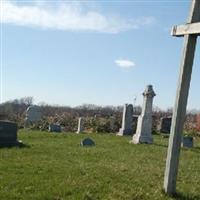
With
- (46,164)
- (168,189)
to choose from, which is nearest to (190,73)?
(168,189)

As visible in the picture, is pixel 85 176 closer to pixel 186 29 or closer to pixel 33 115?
pixel 186 29

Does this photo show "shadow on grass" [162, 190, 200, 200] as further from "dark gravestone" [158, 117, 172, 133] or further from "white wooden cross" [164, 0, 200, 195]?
"dark gravestone" [158, 117, 172, 133]

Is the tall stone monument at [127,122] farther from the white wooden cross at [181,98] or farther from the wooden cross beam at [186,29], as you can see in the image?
the white wooden cross at [181,98]

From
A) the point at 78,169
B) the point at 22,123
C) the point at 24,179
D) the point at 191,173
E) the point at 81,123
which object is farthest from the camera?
the point at 22,123

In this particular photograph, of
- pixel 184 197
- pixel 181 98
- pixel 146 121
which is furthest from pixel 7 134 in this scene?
pixel 184 197

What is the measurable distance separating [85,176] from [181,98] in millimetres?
2510

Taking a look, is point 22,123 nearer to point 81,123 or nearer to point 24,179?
point 81,123

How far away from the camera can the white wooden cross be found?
866 cm

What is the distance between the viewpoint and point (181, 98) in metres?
8.74

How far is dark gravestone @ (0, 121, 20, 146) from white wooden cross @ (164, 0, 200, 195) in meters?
8.16

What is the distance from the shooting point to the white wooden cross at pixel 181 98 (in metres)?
8.66

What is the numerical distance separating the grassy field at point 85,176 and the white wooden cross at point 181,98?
14.8 inches

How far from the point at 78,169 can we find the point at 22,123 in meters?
23.1

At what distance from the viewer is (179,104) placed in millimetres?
8766
